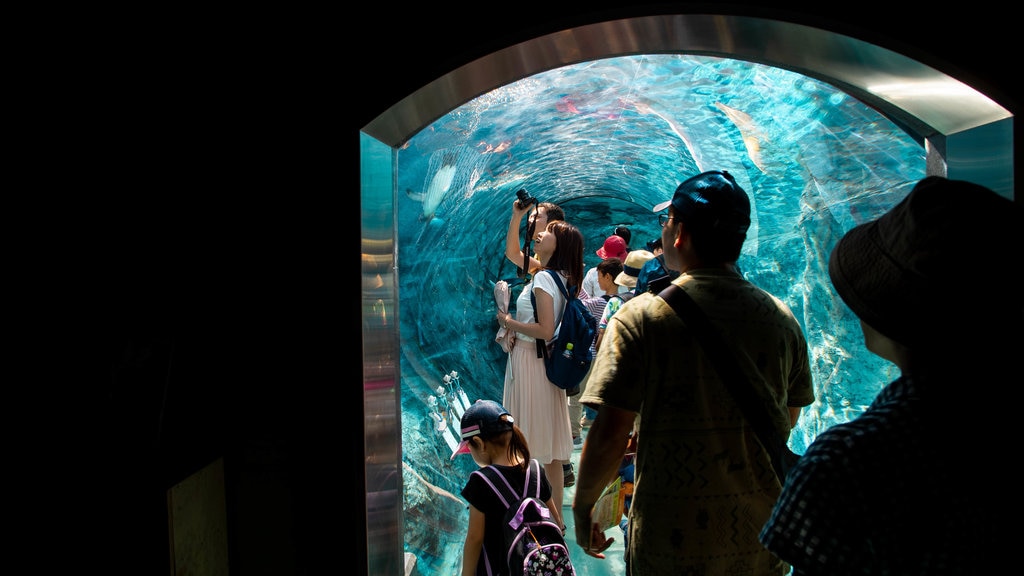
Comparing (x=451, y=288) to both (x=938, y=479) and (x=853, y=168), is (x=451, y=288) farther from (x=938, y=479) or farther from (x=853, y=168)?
(x=938, y=479)

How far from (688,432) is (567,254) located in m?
2.69

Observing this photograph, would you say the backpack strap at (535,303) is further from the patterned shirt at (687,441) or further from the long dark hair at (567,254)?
the patterned shirt at (687,441)

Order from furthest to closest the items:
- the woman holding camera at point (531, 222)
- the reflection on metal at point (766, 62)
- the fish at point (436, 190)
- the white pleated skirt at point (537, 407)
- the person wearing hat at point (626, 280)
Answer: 1. the fish at point (436, 190)
2. the person wearing hat at point (626, 280)
3. the woman holding camera at point (531, 222)
4. the white pleated skirt at point (537, 407)
5. the reflection on metal at point (766, 62)

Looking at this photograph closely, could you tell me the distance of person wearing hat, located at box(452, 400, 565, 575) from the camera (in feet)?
9.48

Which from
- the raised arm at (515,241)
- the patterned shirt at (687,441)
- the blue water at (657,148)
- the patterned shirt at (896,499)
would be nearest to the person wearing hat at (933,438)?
the patterned shirt at (896,499)

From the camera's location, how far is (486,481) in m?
Result: 2.92

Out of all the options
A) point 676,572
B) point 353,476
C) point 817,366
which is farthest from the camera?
point 817,366

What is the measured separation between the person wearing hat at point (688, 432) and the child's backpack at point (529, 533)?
2.02 ft

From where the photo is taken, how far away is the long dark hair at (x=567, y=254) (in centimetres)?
461

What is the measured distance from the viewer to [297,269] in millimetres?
2438

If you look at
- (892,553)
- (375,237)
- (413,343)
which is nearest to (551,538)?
(375,237)

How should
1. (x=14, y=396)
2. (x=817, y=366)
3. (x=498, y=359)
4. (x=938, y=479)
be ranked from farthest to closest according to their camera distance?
(x=498, y=359)
(x=817, y=366)
(x=14, y=396)
(x=938, y=479)

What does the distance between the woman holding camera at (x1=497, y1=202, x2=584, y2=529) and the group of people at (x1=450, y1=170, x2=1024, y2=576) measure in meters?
1.74

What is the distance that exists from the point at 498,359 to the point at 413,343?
301cm
